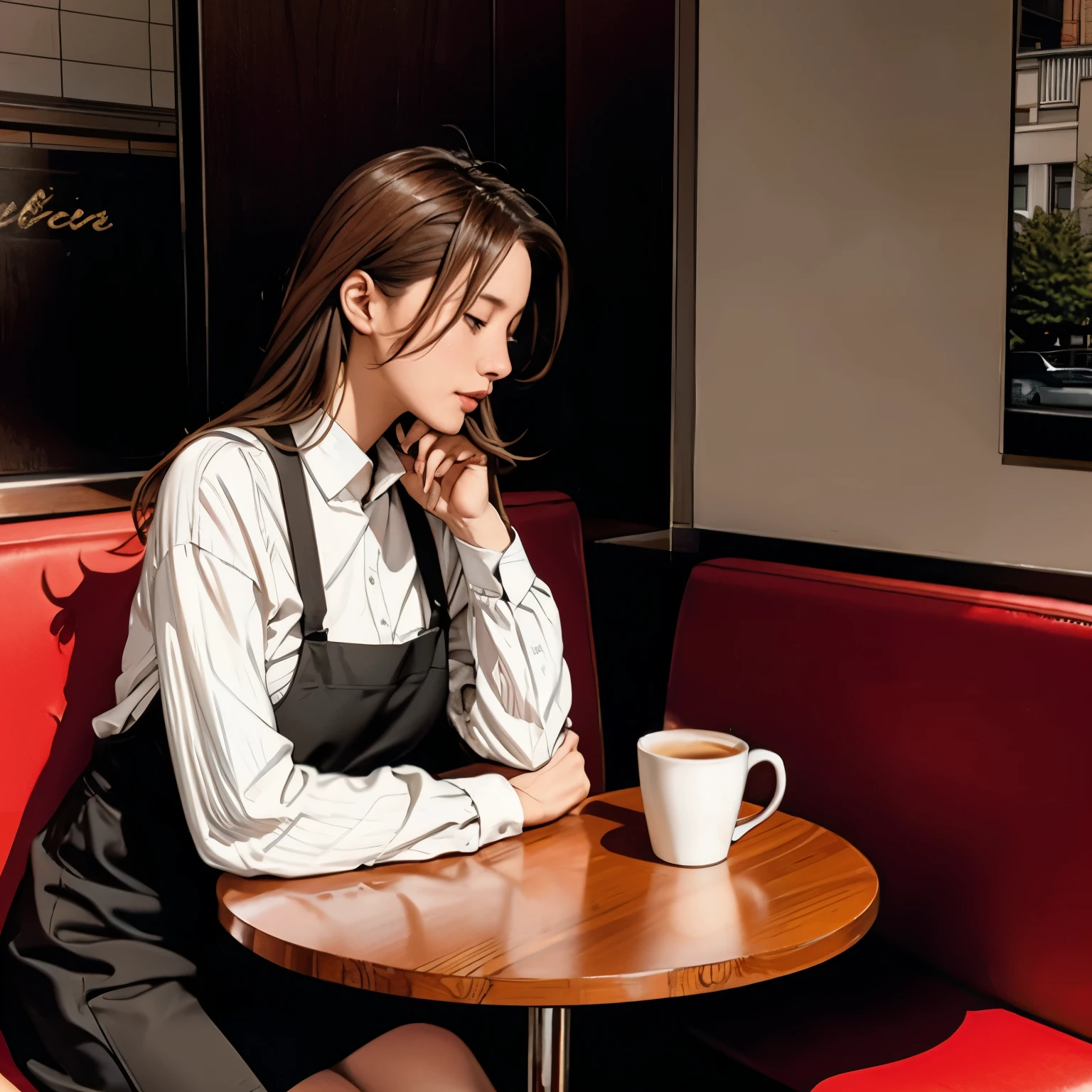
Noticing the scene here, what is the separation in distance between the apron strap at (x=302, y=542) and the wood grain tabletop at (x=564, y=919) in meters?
0.31

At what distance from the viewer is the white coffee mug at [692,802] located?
1.23 meters

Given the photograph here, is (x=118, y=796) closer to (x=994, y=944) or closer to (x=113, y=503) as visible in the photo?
(x=113, y=503)

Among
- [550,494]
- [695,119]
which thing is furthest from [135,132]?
[695,119]

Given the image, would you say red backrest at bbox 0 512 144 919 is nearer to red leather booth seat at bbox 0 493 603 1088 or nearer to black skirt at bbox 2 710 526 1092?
red leather booth seat at bbox 0 493 603 1088

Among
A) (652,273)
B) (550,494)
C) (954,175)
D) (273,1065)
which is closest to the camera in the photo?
(273,1065)

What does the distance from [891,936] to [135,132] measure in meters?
1.63

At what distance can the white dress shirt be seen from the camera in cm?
124

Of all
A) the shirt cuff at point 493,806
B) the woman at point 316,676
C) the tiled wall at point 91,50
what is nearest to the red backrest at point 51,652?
the woman at point 316,676

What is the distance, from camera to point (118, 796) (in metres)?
1.36

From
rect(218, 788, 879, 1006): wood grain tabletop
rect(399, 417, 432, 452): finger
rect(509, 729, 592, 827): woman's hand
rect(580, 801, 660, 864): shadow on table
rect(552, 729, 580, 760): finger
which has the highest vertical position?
rect(399, 417, 432, 452): finger

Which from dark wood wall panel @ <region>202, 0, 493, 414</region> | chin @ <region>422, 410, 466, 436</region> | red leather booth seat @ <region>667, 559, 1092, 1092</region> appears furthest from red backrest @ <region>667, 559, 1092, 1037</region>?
dark wood wall panel @ <region>202, 0, 493, 414</region>

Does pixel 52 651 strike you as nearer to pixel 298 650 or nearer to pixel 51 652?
pixel 51 652

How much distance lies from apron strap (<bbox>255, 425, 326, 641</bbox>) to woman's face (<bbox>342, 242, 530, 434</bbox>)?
6.7 inches

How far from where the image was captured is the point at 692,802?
124 cm
